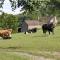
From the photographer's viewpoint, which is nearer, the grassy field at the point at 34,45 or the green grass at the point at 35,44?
the grassy field at the point at 34,45

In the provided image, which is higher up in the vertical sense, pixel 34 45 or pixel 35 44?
pixel 34 45

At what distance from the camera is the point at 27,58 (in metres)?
18.9

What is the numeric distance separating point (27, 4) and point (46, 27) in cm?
2035

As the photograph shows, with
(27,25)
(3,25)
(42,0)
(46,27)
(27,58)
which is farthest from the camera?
(27,25)

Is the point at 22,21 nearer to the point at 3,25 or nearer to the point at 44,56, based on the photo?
the point at 3,25

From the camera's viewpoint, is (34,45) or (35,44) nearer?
(34,45)

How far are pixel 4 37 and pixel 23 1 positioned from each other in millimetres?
21328

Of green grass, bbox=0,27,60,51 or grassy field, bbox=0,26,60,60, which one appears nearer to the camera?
grassy field, bbox=0,26,60,60

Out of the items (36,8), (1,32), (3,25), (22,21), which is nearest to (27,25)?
(22,21)

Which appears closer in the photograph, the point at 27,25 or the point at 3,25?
the point at 3,25

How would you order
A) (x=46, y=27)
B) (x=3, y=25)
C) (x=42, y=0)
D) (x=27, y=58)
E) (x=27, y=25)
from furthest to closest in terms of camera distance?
1. (x=27, y=25)
2. (x=3, y=25)
3. (x=46, y=27)
4. (x=42, y=0)
5. (x=27, y=58)

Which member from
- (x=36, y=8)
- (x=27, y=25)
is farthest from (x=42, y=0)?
(x=27, y=25)

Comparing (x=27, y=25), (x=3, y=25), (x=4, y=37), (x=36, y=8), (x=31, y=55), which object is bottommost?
(x=27, y=25)

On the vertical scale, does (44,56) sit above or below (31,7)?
below
